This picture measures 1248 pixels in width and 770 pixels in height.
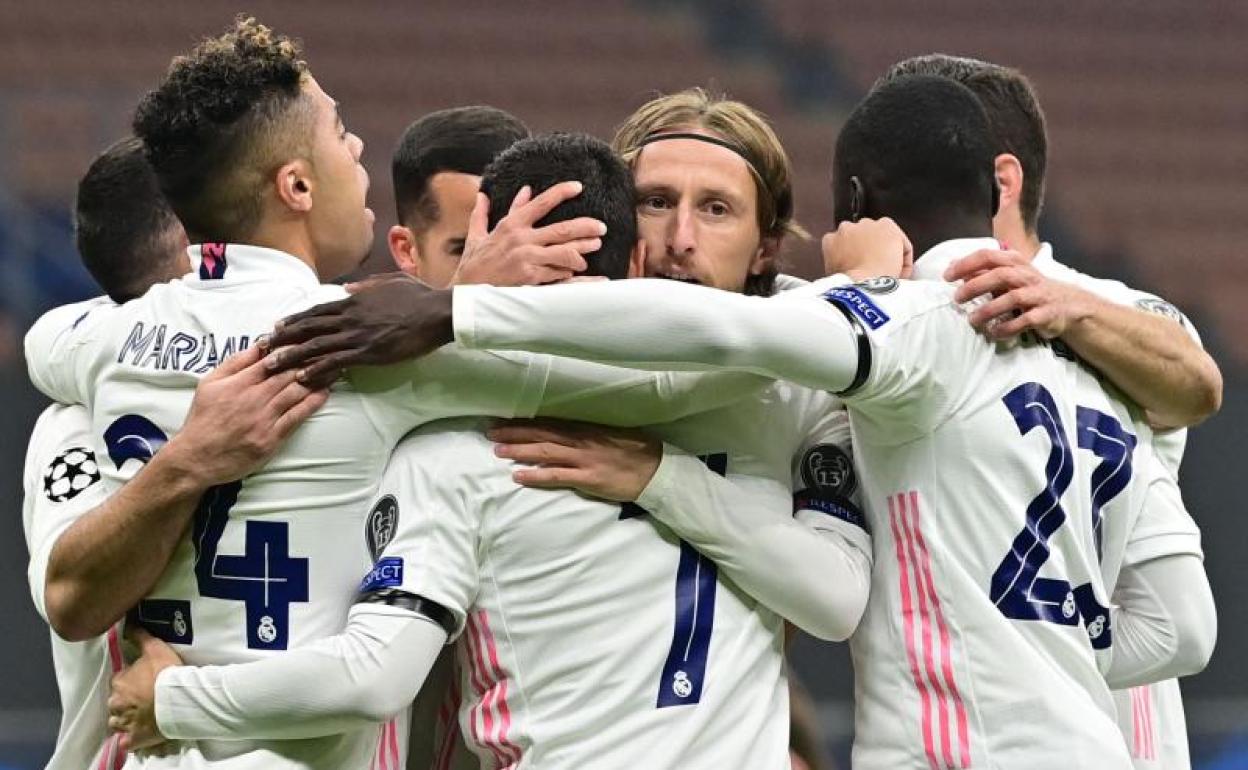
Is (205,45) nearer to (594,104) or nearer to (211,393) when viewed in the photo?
(211,393)

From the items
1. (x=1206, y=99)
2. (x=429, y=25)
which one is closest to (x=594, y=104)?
(x=429, y=25)

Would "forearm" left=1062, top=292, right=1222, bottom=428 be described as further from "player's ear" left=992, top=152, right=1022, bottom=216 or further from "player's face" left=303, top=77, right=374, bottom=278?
"player's face" left=303, top=77, right=374, bottom=278

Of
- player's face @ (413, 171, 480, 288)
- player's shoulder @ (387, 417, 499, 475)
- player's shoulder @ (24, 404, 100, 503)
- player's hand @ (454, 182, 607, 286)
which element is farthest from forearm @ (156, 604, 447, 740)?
player's face @ (413, 171, 480, 288)

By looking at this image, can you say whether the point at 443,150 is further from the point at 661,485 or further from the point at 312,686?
the point at 312,686

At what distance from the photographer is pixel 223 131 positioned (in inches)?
107

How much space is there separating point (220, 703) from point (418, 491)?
0.41 m

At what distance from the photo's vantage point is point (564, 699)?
249 centimetres

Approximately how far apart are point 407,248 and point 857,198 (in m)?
1.18

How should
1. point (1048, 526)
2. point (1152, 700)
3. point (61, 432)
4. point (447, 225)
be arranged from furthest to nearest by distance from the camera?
1. point (447, 225)
2. point (1152, 700)
3. point (61, 432)
4. point (1048, 526)

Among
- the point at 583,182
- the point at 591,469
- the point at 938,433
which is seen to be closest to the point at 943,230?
the point at 938,433

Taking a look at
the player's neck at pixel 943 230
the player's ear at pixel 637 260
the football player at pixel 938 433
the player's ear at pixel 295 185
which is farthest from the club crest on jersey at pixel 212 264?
the player's neck at pixel 943 230

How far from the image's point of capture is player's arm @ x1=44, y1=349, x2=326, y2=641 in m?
2.51

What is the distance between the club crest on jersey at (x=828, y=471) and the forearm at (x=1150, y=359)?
386mm

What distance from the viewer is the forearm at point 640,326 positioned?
2379 mm
